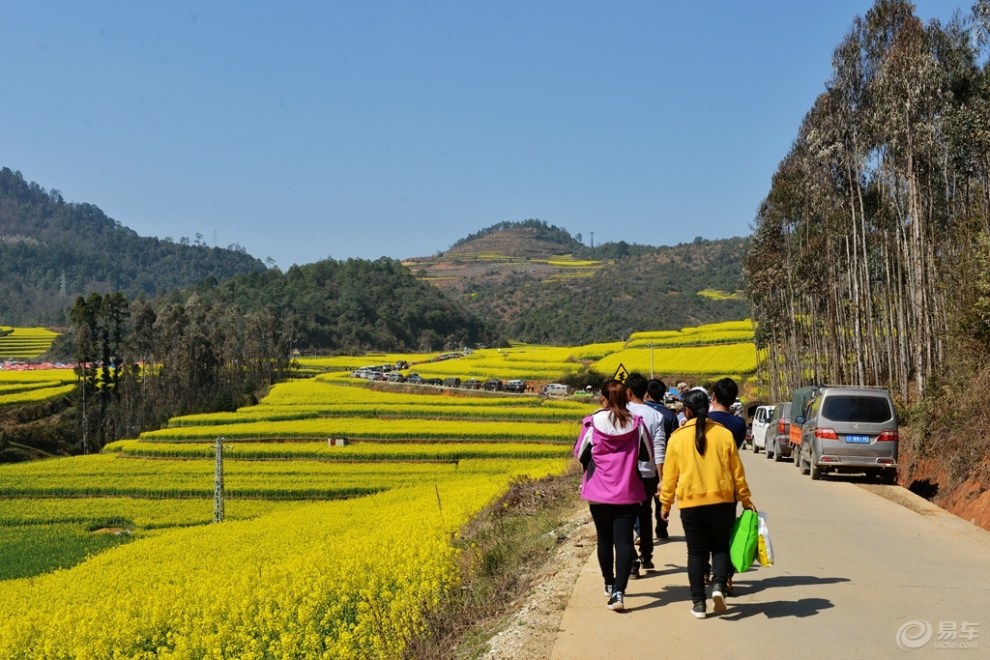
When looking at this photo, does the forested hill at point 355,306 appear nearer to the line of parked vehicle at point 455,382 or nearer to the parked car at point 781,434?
the line of parked vehicle at point 455,382

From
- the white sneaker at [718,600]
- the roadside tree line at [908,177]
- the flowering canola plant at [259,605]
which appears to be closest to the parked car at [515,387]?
the roadside tree line at [908,177]

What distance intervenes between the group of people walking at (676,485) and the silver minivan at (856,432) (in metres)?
12.1

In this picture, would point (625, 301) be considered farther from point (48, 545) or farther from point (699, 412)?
point (699, 412)

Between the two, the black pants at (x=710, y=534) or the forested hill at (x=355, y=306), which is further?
the forested hill at (x=355, y=306)

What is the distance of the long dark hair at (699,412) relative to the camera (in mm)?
7547

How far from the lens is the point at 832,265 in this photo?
43.2 m

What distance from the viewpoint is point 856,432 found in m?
19.0

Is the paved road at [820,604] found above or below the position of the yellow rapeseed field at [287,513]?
above

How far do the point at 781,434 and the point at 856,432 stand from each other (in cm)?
786

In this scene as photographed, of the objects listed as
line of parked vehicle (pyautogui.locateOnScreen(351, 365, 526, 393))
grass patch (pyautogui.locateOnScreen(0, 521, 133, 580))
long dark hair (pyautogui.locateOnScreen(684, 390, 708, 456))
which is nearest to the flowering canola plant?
long dark hair (pyautogui.locateOnScreen(684, 390, 708, 456))

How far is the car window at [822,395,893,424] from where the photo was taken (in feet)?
62.1

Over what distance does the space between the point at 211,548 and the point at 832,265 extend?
31.8 m

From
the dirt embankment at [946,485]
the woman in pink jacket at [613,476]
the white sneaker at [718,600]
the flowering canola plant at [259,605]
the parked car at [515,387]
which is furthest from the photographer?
the parked car at [515,387]

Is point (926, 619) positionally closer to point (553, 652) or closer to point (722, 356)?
point (553, 652)
